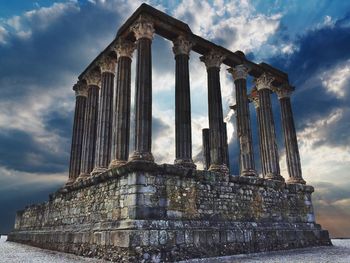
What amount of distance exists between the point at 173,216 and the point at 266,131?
34.2ft

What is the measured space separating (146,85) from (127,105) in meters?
2.02

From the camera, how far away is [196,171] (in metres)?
13.5

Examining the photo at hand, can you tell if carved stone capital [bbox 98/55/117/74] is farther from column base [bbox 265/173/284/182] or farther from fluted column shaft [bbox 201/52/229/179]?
column base [bbox 265/173/284/182]

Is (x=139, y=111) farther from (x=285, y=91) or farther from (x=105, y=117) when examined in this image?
(x=285, y=91)

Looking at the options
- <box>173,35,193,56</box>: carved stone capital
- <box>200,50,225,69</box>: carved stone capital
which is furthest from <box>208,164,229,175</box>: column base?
<box>173,35,193,56</box>: carved stone capital

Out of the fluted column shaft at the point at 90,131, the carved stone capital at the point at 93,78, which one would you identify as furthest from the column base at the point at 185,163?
the carved stone capital at the point at 93,78

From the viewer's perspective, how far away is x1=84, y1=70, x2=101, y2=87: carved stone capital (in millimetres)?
20844

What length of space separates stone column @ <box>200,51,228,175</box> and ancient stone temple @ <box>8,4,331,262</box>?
0.06 meters

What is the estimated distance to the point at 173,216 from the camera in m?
12.3

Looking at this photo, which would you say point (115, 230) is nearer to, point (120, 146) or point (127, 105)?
point (120, 146)

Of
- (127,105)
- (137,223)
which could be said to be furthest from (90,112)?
(137,223)

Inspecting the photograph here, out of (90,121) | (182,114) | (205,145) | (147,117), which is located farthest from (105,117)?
(205,145)

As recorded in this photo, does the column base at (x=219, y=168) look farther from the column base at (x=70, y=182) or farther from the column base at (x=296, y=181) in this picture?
the column base at (x=70, y=182)

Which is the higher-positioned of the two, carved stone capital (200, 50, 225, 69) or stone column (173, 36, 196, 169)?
carved stone capital (200, 50, 225, 69)
